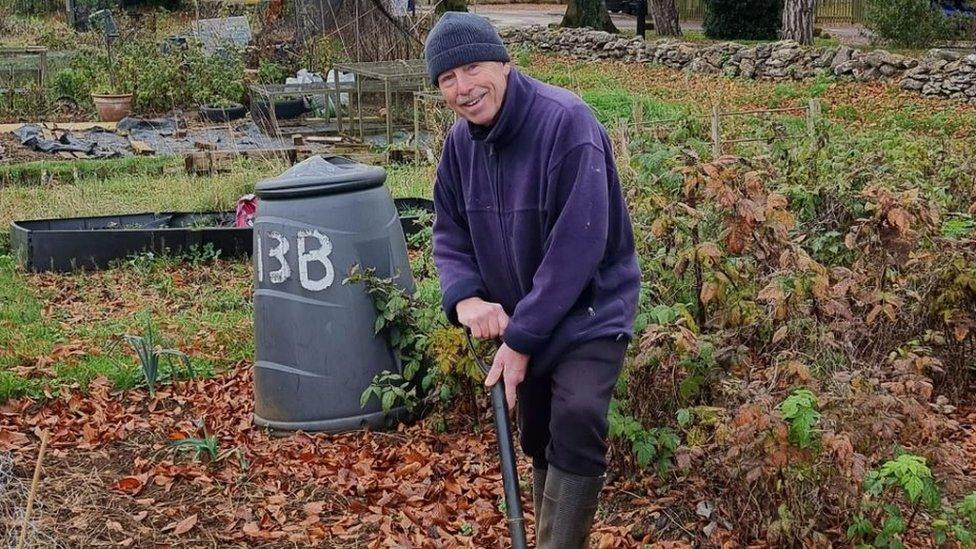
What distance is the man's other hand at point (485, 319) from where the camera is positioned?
10.8ft

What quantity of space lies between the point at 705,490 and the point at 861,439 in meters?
0.77

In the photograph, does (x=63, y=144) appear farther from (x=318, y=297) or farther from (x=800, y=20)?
(x=800, y=20)

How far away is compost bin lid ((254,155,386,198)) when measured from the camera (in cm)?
497

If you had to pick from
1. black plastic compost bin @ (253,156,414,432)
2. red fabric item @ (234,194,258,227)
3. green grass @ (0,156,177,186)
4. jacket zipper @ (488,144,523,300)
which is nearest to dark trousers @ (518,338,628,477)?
jacket zipper @ (488,144,523,300)

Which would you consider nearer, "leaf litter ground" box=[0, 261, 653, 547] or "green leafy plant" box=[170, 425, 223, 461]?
"leaf litter ground" box=[0, 261, 653, 547]

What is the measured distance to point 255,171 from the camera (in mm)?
10742

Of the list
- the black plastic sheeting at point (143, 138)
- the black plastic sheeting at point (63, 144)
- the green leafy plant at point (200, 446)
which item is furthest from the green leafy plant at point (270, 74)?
the green leafy plant at point (200, 446)

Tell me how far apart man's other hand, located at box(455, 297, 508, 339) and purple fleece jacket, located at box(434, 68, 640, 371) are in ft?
0.16

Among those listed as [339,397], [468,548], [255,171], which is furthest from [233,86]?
[468,548]

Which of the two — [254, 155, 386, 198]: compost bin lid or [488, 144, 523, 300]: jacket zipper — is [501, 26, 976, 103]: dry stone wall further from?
[488, 144, 523, 300]: jacket zipper

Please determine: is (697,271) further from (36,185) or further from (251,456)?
(36,185)

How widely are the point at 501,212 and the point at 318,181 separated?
6.14 ft

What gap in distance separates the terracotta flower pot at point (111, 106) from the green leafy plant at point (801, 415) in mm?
15111

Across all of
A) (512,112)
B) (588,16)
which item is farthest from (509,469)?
(588,16)
